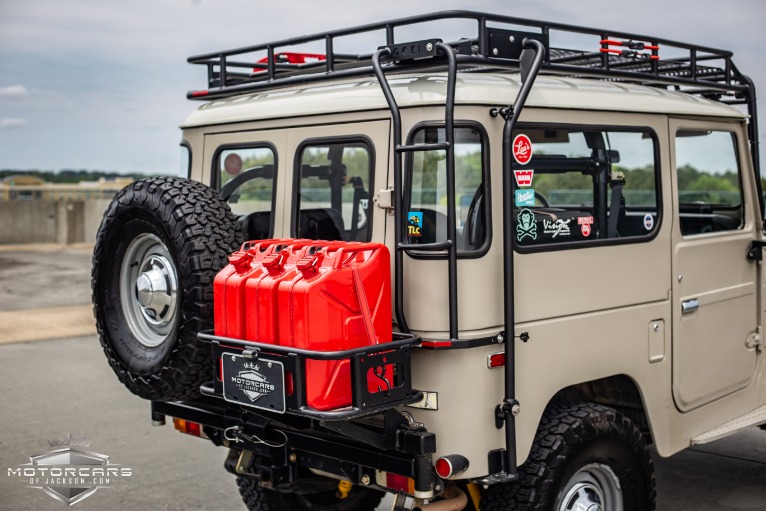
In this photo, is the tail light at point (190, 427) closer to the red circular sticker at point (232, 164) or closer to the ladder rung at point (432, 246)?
the red circular sticker at point (232, 164)

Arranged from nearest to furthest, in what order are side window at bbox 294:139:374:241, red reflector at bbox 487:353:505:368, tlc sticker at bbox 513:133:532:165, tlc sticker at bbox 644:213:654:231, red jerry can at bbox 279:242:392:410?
1. red jerry can at bbox 279:242:392:410
2. red reflector at bbox 487:353:505:368
3. tlc sticker at bbox 513:133:532:165
4. side window at bbox 294:139:374:241
5. tlc sticker at bbox 644:213:654:231

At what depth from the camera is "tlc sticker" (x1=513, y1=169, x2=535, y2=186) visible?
4.07 metres

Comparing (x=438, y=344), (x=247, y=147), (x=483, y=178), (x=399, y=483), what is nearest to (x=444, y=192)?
(x=483, y=178)

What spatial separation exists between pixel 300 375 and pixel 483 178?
3.68 ft

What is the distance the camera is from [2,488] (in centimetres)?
616

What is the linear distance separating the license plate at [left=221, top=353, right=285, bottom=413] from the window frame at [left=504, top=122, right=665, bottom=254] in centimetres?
118

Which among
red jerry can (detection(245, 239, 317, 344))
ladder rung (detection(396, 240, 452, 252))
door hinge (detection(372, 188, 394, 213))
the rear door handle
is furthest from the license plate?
the rear door handle

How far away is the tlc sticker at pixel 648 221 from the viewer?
15.6 feet

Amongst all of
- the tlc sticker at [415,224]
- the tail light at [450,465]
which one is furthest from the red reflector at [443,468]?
the tlc sticker at [415,224]

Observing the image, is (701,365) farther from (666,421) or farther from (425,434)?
(425,434)

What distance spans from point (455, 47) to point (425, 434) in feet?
5.57

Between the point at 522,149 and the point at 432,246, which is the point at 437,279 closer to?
the point at 432,246

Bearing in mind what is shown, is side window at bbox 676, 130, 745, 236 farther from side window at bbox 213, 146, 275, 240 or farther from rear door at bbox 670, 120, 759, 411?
side window at bbox 213, 146, 275, 240

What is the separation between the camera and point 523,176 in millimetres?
4102
